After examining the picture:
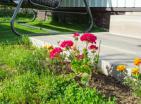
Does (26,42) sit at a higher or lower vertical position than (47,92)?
lower

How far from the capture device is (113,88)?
3.19 m

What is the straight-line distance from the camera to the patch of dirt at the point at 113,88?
9.57ft

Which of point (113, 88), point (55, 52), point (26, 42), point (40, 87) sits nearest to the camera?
point (40, 87)

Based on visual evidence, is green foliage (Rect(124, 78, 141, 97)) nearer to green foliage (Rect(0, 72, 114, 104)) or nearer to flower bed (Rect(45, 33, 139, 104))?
flower bed (Rect(45, 33, 139, 104))

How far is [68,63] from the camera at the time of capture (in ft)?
13.0

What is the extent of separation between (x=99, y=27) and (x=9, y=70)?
4.94 metres

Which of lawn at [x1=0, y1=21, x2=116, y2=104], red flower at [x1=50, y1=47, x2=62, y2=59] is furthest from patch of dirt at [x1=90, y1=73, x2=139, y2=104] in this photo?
red flower at [x1=50, y1=47, x2=62, y2=59]

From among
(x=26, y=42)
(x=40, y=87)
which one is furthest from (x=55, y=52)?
(x=26, y=42)

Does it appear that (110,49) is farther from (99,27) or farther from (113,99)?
(99,27)

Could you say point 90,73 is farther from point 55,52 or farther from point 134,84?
point 134,84

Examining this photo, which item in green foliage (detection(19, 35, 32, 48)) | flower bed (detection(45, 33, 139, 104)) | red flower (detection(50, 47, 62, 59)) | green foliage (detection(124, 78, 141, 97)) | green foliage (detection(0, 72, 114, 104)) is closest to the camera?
green foliage (detection(0, 72, 114, 104))

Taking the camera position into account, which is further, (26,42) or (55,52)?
(26,42)

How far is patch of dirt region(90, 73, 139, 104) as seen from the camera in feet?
9.57

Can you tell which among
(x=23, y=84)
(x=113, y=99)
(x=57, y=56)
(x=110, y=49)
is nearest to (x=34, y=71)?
(x=57, y=56)
